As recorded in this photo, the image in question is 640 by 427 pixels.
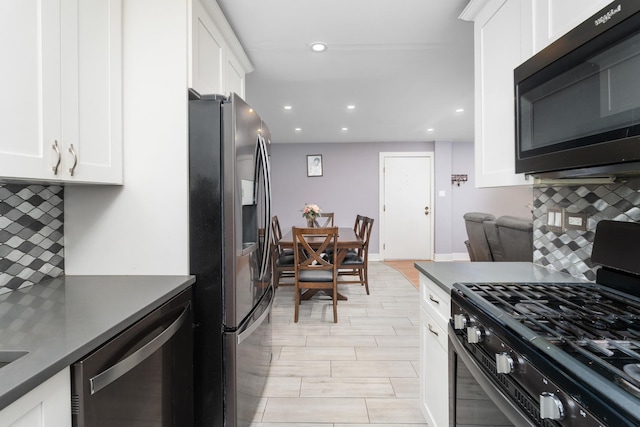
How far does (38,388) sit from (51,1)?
121cm

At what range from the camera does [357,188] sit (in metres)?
6.57

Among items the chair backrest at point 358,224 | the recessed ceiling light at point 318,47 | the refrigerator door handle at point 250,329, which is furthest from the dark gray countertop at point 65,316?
the chair backrest at point 358,224

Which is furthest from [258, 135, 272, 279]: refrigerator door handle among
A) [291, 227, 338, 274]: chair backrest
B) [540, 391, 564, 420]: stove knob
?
[540, 391, 564, 420]: stove knob

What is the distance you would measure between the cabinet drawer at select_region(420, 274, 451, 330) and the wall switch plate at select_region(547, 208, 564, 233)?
2.19ft

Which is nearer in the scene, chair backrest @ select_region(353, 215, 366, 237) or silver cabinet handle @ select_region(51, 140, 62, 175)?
silver cabinet handle @ select_region(51, 140, 62, 175)

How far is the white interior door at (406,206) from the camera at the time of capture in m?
6.55

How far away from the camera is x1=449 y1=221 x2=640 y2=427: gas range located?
0.58m

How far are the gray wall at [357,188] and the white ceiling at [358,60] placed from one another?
5.65 ft

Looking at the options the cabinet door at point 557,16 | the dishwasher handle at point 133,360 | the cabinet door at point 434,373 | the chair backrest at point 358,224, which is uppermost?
the cabinet door at point 557,16

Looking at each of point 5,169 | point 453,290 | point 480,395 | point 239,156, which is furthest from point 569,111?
Answer: point 5,169

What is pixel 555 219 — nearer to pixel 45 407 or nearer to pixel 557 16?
pixel 557 16

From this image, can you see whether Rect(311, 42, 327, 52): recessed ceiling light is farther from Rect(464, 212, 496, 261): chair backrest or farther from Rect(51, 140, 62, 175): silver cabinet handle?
Rect(464, 212, 496, 261): chair backrest

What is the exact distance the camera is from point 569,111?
3.36 ft

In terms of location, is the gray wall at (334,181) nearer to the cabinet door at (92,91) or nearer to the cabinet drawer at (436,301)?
the cabinet drawer at (436,301)
